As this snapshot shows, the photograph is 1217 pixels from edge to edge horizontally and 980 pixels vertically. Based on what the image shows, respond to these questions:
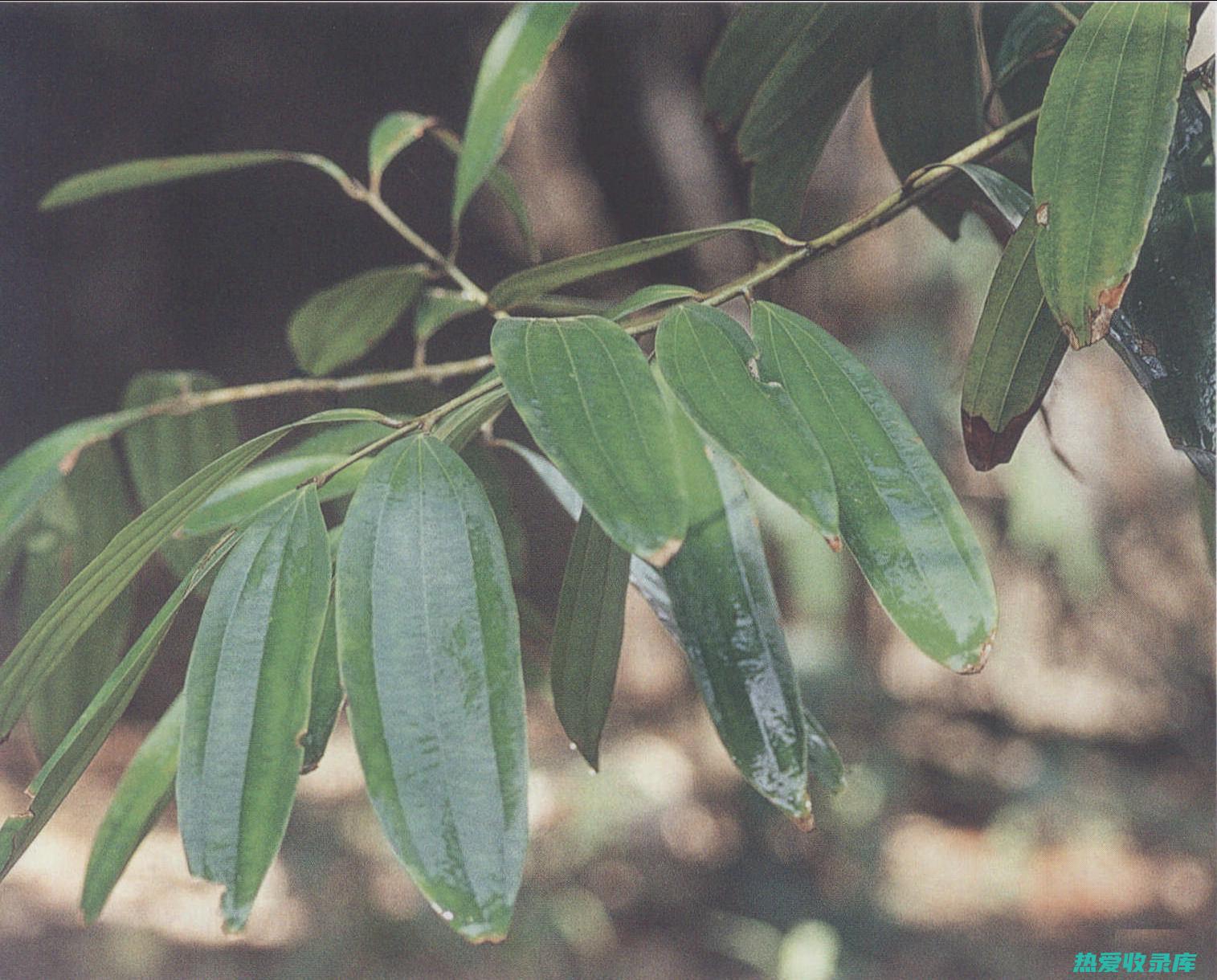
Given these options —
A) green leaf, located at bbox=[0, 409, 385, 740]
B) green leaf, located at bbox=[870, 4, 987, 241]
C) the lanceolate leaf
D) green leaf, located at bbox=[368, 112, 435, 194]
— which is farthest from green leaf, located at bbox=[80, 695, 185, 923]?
green leaf, located at bbox=[870, 4, 987, 241]

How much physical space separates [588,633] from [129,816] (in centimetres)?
19

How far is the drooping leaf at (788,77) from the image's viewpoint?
1.43 feet

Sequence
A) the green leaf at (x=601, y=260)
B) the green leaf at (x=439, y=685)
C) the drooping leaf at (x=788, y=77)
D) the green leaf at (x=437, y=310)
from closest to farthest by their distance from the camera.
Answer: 1. the green leaf at (x=439, y=685)
2. the green leaf at (x=601, y=260)
3. the drooping leaf at (x=788, y=77)
4. the green leaf at (x=437, y=310)

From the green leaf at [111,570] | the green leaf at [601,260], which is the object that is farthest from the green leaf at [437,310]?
the green leaf at [111,570]

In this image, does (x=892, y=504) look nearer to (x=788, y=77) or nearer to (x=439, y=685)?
(x=439, y=685)

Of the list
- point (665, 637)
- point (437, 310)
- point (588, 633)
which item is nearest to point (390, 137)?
point (437, 310)

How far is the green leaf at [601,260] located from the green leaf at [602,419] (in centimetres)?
6

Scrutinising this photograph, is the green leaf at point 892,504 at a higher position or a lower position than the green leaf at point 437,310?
lower

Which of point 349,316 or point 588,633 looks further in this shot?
point 349,316

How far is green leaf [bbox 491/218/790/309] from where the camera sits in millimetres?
329

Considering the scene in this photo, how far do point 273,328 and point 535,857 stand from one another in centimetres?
69

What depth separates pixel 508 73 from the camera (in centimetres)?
37

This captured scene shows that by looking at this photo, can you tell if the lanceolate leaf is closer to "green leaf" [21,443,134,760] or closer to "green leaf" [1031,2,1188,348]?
"green leaf" [1031,2,1188,348]

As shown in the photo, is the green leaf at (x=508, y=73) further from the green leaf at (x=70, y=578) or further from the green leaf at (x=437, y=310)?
the green leaf at (x=70, y=578)
